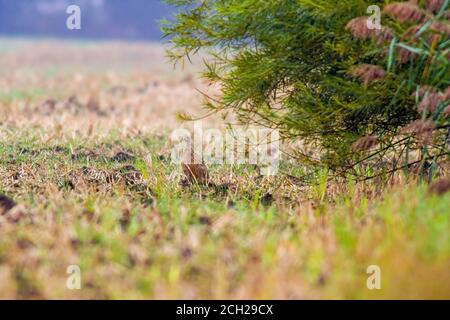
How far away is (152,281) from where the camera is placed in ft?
12.1

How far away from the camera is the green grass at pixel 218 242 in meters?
3.62

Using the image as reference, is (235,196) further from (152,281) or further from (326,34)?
(152,281)

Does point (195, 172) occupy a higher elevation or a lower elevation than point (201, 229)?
higher

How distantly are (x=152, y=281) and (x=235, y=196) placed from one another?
2.35 metres

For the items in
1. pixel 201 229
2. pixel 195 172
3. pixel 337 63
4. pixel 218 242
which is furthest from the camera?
pixel 195 172

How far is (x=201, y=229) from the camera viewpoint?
450 cm

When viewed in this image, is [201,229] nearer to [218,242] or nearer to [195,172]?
[218,242]

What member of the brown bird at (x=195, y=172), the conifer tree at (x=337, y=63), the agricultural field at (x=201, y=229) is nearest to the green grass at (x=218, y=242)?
the agricultural field at (x=201, y=229)

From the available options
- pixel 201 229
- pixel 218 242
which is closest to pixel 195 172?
pixel 201 229

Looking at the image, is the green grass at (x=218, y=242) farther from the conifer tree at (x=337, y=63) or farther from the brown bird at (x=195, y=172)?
the conifer tree at (x=337, y=63)

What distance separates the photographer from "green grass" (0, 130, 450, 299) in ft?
11.9

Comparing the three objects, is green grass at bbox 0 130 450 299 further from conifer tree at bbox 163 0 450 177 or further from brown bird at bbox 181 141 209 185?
conifer tree at bbox 163 0 450 177

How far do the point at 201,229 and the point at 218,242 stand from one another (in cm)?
33
